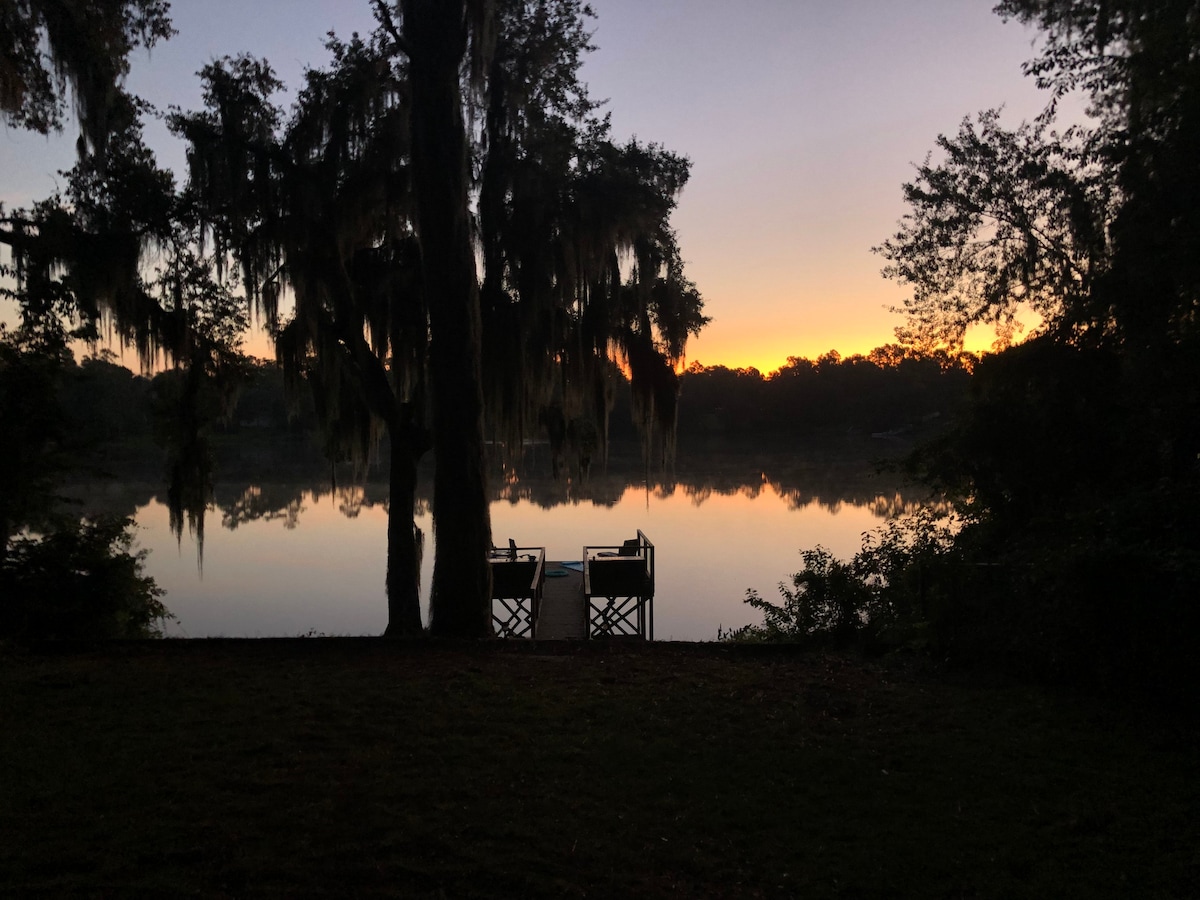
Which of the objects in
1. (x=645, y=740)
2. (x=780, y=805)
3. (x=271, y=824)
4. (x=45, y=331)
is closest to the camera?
(x=271, y=824)

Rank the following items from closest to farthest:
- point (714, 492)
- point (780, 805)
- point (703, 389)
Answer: point (780, 805) → point (714, 492) → point (703, 389)

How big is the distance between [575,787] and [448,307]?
19.5ft

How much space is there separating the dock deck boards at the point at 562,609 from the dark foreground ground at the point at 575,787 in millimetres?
6166

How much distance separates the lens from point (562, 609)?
15242 millimetres

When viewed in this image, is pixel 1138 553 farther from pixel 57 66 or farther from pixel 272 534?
pixel 272 534

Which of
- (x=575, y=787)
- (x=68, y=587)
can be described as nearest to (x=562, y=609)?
(x=68, y=587)

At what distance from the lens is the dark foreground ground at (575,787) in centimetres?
345

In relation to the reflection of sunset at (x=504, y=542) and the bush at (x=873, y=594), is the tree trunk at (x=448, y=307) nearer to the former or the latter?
the bush at (x=873, y=594)

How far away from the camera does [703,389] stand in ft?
211

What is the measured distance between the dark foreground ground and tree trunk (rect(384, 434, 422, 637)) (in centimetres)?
354

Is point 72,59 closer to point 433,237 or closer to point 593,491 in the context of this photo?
point 433,237

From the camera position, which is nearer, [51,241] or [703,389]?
[51,241]

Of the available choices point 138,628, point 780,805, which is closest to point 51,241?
point 138,628

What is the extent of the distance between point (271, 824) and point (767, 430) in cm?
6390
